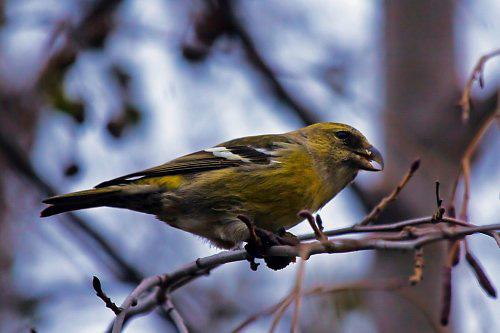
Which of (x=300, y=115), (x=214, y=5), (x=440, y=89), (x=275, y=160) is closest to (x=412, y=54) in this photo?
(x=440, y=89)

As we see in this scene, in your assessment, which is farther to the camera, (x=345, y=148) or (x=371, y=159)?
(x=345, y=148)

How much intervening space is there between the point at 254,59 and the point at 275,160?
1181 millimetres

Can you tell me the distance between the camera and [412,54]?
19.9ft

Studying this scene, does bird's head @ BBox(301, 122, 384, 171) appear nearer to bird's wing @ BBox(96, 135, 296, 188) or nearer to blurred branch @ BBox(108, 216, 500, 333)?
bird's wing @ BBox(96, 135, 296, 188)

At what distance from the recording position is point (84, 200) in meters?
3.87

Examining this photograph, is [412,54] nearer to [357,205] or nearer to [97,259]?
→ [357,205]

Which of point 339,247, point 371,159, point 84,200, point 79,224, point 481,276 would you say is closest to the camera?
point 339,247

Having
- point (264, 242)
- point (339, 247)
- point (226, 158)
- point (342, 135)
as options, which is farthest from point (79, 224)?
point (339, 247)

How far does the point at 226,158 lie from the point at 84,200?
3.24 feet

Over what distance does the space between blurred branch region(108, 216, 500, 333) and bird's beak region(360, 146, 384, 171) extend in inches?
53.9

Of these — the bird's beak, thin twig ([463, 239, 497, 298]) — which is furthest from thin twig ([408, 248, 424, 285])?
the bird's beak

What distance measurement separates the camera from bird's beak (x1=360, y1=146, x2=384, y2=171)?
436 cm

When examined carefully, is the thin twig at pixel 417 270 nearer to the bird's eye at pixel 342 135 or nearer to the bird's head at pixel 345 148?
the bird's head at pixel 345 148

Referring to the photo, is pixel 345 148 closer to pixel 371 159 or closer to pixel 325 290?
pixel 371 159
